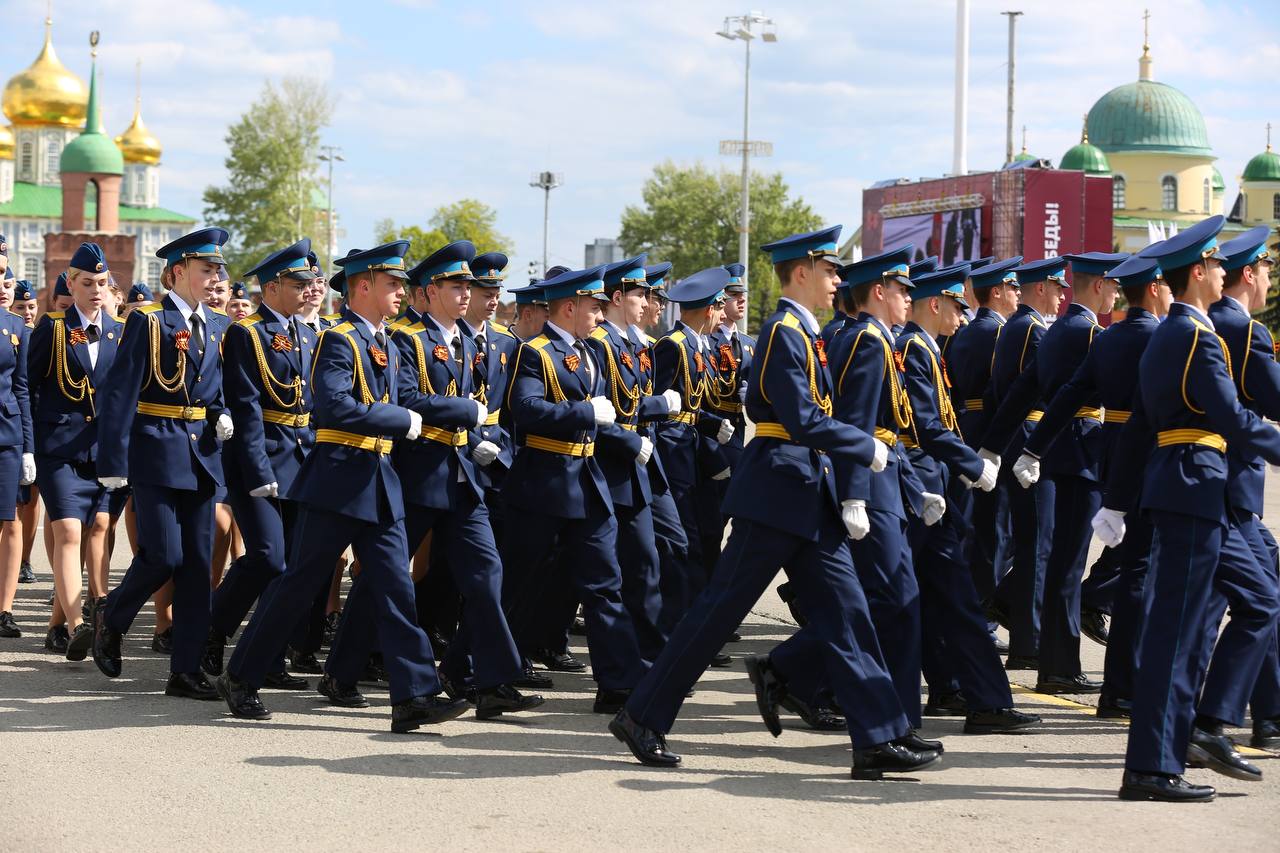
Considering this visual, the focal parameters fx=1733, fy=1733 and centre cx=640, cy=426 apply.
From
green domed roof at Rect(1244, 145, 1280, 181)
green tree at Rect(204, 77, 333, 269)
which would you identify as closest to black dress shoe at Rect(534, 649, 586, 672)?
green tree at Rect(204, 77, 333, 269)

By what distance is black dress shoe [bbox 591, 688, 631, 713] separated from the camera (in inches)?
317

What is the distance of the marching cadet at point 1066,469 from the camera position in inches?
338

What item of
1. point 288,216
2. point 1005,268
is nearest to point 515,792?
point 1005,268

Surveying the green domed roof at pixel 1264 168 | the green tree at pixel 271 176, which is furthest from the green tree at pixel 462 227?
the green domed roof at pixel 1264 168

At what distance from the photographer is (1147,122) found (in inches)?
4058

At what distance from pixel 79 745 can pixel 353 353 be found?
6.59 ft

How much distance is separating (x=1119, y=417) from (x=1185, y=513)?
2299mm

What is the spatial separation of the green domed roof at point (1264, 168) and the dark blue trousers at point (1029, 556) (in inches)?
4412

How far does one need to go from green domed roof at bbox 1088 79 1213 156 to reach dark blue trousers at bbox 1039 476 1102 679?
98.6m

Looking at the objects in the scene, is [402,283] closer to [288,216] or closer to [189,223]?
[288,216]

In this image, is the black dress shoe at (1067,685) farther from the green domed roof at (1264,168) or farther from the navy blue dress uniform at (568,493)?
the green domed roof at (1264,168)

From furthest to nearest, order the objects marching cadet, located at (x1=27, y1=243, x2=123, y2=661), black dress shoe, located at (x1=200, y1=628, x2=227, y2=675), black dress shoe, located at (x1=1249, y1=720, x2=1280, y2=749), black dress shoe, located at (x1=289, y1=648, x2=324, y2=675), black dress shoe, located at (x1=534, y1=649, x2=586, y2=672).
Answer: marching cadet, located at (x1=27, y1=243, x2=123, y2=661) < black dress shoe, located at (x1=534, y1=649, x2=586, y2=672) < black dress shoe, located at (x1=289, y1=648, x2=324, y2=675) < black dress shoe, located at (x1=200, y1=628, x2=227, y2=675) < black dress shoe, located at (x1=1249, y1=720, x2=1280, y2=749)

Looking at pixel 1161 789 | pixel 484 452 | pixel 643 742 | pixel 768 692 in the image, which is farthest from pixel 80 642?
pixel 1161 789

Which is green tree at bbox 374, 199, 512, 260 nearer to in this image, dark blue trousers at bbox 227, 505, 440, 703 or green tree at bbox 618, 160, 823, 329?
green tree at bbox 618, 160, 823, 329
